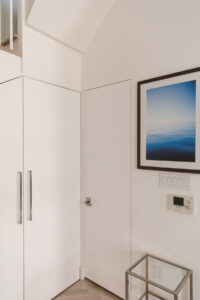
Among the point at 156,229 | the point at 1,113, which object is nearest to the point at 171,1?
the point at 1,113

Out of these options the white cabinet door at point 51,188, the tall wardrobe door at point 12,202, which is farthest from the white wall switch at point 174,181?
the tall wardrobe door at point 12,202

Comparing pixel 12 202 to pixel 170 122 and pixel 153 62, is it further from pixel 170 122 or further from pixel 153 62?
pixel 153 62

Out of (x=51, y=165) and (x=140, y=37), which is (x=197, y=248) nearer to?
(x=51, y=165)

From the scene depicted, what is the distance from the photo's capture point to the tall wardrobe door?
1695mm

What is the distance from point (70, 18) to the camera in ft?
6.06

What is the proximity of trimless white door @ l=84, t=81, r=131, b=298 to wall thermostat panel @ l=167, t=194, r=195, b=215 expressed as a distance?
390 millimetres

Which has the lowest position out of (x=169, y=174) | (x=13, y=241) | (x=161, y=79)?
(x=13, y=241)

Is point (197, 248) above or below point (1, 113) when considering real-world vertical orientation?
below

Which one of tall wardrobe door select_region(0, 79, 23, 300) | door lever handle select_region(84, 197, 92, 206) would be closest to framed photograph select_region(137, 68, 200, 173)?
door lever handle select_region(84, 197, 92, 206)

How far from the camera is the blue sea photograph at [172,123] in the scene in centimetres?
148

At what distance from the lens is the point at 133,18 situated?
5.83 ft

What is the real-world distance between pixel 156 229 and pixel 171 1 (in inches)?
71.4

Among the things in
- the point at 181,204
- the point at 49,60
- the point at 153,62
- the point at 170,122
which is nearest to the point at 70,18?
the point at 49,60

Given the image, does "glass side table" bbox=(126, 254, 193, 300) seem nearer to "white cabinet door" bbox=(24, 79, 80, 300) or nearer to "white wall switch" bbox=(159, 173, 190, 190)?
"white wall switch" bbox=(159, 173, 190, 190)
